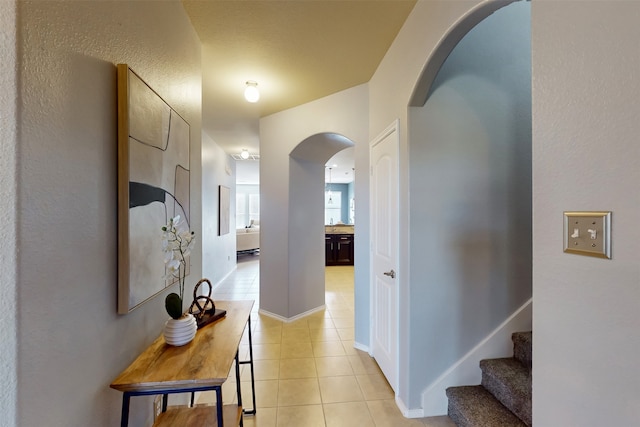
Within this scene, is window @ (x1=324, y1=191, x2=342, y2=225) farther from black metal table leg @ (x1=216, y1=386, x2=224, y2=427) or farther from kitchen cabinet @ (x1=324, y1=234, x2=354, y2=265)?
black metal table leg @ (x1=216, y1=386, x2=224, y2=427)

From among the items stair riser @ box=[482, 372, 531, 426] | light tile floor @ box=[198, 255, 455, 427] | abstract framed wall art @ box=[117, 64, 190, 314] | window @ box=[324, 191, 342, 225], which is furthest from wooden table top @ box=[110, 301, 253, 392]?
window @ box=[324, 191, 342, 225]

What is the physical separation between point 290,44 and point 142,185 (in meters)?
1.65

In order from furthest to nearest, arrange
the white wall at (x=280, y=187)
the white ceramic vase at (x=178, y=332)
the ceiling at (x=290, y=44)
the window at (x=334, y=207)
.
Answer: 1. the window at (x=334, y=207)
2. the white wall at (x=280, y=187)
3. the ceiling at (x=290, y=44)
4. the white ceramic vase at (x=178, y=332)

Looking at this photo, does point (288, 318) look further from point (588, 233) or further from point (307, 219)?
point (588, 233)

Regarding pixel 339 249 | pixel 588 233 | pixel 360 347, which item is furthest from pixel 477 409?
pixel 339 249

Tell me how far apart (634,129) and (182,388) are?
5.09 feet

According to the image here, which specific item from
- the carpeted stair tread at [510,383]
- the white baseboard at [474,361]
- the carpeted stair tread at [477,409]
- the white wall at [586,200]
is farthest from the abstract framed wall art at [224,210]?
the white wall at [586,200]

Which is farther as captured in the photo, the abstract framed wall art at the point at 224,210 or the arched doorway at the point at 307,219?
the abstract framed wall art at the point at 224,210

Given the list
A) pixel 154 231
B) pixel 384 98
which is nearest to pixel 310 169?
pixel 384 98

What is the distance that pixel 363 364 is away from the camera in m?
2.57

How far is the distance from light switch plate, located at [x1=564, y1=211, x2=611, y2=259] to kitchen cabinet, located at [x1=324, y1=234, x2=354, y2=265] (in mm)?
6251

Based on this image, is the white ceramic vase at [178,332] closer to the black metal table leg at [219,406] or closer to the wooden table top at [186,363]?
the wooden table top at [186,363]
